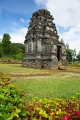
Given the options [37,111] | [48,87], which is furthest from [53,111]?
[48,87]

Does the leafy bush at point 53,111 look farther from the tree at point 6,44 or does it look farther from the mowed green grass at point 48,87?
the tree at point 6,44

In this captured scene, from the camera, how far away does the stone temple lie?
71.6 ft

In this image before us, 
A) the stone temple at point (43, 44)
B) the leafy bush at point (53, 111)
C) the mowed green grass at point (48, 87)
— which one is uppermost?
the stone temple at point (43, 44)

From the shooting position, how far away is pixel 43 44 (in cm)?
2269

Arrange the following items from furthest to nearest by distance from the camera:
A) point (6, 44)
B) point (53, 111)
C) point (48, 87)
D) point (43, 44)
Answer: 1. point (6, 44)
2. point (43, 44)
3. point (48, 87)
4. point (53, 111)

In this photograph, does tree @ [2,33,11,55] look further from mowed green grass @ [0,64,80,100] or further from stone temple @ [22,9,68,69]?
mowed green grass @ [0,64,80,100]

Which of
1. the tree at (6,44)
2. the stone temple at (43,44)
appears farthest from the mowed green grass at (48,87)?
the tree at (6,44)

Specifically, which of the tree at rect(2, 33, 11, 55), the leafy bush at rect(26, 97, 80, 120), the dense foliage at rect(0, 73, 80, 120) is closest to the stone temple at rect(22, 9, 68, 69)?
the leafy bush at rect(26, 97, 80, 120)

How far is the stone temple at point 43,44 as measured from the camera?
21.8 meters

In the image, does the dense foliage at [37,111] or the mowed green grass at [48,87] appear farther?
the mowed green grass at [48,87]

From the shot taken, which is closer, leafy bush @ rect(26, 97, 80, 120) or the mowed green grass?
leafy bush @ rect(26, 97, 80, 120)

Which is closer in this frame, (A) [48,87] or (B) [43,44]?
(A) [48,87]

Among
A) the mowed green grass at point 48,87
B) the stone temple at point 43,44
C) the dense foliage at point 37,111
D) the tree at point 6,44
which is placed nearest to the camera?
the dense foliage at point 37,111

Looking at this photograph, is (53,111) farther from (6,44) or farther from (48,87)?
(6,44)
